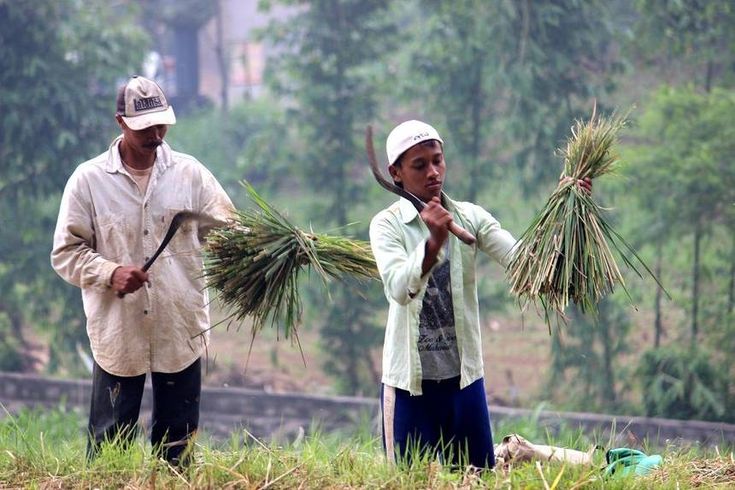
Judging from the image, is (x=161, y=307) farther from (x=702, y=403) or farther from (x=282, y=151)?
(x=282, y=151)

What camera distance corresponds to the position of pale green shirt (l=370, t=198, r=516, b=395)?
145 inches

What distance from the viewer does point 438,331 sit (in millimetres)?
3744

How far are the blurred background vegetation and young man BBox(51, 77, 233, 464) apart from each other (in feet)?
20.9

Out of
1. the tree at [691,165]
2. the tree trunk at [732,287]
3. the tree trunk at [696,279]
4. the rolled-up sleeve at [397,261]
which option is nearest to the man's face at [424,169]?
the rolled-up sleeve at [397,261]

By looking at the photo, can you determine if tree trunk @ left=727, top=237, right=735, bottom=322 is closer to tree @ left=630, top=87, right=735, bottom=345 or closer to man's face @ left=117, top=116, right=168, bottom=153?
tree @ left=630, top=87, right=735, bottom=345

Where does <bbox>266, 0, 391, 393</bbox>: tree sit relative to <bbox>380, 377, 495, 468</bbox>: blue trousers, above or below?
above

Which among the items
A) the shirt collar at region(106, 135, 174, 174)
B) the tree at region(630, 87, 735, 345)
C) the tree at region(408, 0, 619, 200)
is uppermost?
the tree at region(408, 0, 619, 200)

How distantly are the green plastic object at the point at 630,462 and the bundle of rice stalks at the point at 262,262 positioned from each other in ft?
4.07

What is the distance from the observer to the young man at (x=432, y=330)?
145 inches

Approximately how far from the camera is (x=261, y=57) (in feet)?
88.5

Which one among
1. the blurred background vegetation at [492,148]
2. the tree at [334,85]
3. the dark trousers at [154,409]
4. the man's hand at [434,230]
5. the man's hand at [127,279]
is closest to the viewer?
the man's hand at [434,230]

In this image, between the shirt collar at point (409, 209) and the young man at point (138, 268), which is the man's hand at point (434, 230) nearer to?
the shirt collar at point (409, 209)

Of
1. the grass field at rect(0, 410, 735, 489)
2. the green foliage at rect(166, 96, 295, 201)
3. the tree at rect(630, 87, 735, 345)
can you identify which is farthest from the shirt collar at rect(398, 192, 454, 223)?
the green foliage at rect(166, 96, 295, 201)

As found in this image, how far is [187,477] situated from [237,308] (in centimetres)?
71
